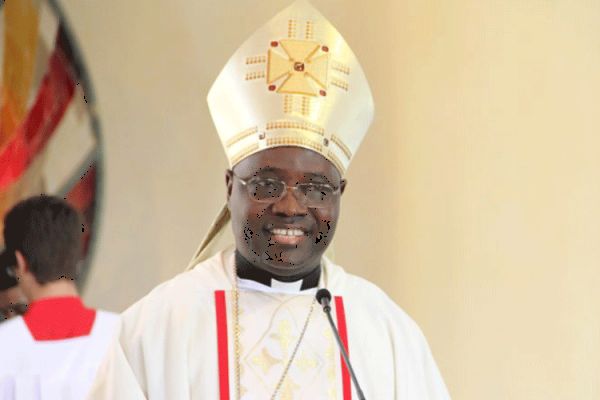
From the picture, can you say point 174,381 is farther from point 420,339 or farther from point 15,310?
point 15,310

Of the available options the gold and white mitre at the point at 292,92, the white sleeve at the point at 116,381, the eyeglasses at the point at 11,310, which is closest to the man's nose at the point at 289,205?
the gold and white mitre at the point at 292,92

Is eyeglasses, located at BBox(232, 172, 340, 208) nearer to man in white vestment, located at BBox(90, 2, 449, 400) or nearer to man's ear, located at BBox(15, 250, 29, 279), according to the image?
man in white vestment, located at BBox(90, 2, 449, 400)

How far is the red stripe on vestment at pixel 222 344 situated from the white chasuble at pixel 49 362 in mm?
825

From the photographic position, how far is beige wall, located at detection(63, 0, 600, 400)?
13.6 feet

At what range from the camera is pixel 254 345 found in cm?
260

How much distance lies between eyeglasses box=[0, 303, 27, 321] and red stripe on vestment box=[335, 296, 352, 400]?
1.84 meters

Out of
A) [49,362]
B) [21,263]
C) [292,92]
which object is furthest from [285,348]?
[21,263]

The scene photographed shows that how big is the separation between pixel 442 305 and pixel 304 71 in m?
1.89

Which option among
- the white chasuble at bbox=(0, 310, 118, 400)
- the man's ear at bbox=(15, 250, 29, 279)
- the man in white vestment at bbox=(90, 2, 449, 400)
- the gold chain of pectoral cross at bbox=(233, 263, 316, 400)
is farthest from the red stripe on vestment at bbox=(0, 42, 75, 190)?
the gold chain of pectoral cross at bbox=(233, 263, 316, 400)

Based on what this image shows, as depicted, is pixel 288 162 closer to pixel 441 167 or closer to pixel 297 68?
pixel 297 68

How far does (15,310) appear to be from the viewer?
427cm

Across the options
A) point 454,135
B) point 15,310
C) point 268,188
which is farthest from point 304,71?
point 15,310

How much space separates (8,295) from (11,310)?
0.08m

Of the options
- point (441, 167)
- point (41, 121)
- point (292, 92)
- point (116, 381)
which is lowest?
point (116, 381)
